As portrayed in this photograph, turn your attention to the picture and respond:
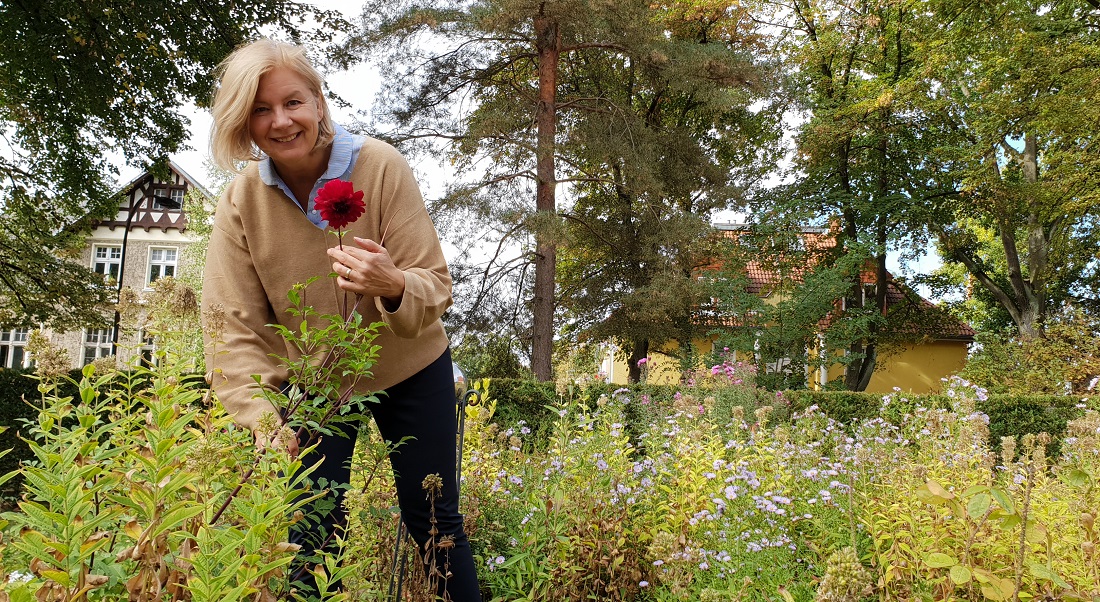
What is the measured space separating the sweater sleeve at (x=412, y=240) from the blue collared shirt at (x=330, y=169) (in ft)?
0.28

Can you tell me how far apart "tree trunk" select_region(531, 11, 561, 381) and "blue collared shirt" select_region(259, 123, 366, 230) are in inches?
437

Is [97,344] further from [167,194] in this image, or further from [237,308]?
[167,194]

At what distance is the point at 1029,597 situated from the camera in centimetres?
212

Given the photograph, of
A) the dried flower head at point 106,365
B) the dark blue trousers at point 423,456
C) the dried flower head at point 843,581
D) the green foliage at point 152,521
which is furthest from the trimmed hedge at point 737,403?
the green foliage at point 152,521

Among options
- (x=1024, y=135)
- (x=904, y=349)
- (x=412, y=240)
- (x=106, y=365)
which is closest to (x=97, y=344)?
(x=106, y=365)

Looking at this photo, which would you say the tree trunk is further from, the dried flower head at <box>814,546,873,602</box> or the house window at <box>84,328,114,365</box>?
the dried flower head at <box>814,546,873,602</box>

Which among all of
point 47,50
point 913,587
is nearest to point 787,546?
point 913,587

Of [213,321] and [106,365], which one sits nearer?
[213,321]

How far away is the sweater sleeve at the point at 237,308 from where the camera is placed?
169cm

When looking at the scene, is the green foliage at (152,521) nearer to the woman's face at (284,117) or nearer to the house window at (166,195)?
the woman's face at (284,117)

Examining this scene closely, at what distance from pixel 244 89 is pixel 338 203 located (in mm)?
470

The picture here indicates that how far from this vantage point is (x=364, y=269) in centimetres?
141

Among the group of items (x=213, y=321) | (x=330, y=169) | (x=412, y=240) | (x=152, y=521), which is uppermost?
(x=330, y=169)

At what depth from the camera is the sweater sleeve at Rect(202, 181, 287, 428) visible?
66.7 inches
